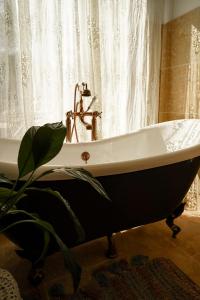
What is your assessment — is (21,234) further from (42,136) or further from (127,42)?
(127,42)

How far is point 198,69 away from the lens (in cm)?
169

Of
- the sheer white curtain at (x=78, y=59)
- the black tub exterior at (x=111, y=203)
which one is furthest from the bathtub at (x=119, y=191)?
the sheer white curtain at (x=78, y=59)

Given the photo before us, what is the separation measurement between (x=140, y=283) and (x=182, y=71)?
157cm

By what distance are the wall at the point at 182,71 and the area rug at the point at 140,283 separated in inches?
32.5

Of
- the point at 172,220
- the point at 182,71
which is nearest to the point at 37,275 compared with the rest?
the point at 172,220

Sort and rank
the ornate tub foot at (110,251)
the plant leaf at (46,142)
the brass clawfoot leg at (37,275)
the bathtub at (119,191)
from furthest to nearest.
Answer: the ornate tub foot at (110,251), the brass clawfoot leg at (37,275), the bathtub at (119,191), the plant leaf at (46,142)

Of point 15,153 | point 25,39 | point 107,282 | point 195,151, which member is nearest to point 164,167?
point 195,151

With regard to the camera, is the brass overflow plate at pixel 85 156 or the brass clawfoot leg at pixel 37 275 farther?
the brass overflow plate at pixel 85 156

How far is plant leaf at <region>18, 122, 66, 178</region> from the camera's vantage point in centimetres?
56

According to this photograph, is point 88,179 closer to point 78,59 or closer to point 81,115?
point 81,115

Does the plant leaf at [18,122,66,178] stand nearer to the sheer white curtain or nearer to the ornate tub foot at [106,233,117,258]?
the ornate tub foot at [106,233,117,258]

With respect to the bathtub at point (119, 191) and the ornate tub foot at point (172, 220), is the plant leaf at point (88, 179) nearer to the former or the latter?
the bathtub at point (119, 191)

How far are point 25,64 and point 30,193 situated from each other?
0.95 metres

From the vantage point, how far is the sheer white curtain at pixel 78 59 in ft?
4.75
